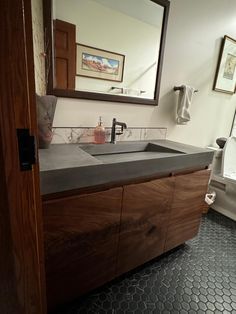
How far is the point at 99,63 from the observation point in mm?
1278

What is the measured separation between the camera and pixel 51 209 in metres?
0.80

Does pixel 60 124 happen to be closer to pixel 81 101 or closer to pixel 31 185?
pixel 81 101

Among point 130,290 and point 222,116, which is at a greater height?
point 222,116

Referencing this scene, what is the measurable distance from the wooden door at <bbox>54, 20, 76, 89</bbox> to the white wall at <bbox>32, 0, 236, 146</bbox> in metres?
0.12

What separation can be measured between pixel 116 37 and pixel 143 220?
1.22 metres

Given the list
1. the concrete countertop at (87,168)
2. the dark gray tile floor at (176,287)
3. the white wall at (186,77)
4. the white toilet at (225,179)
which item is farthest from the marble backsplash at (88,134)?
the dark gray tile floor at (176,287)

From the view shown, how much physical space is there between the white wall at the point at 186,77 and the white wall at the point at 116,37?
0.13 meters

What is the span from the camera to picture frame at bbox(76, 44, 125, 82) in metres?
1.22

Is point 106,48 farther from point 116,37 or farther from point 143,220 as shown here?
point 143,220

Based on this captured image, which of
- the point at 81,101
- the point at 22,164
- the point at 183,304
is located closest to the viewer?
the point at 22,164

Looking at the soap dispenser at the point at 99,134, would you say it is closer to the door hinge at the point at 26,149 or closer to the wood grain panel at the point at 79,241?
the wood grain panel at the point at 79,241

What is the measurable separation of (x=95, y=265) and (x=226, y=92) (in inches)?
81.7

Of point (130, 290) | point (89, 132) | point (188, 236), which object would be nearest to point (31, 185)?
point (89, 132)

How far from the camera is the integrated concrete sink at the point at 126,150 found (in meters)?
1.25
